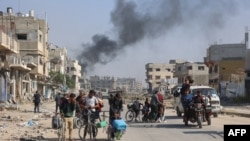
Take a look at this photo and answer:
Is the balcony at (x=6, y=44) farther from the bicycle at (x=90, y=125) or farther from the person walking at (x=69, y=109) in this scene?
the person walking at (x=69, y=109)

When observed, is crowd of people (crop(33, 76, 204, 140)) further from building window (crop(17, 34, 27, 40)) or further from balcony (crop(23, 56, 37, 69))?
building window (crop(17, 34, 27, 40))

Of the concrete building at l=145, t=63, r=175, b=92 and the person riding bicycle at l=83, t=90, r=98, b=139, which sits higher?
the concrete building at l=145, t=63, r=175, b=92

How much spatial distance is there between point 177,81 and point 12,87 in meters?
72.4

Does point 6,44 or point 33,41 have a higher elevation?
point 33,41

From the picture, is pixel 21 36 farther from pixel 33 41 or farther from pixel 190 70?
pixel 190 70

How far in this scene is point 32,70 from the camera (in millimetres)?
70375

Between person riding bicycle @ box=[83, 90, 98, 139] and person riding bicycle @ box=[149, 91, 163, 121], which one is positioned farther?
person riding bicycle @ box=[149, 91, 163, 121]

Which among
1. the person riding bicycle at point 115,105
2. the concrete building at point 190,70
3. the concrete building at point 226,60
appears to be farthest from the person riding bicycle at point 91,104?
the concrete building at point 190,70

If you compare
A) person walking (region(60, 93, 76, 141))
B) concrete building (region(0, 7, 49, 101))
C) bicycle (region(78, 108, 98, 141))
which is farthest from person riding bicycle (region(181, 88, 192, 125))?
concrete building (region(0, 7, 49, 101))

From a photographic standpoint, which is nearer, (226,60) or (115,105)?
(115,105)

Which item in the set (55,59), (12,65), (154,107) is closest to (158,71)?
(55,59)

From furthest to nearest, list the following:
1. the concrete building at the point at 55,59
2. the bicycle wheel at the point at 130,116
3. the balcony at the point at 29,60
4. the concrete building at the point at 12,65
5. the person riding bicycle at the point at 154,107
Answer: the concrete building at the point at 55,59, the balcony at the point at 29,60, the concrete building at the point at 12,65, the bicycle wheel at the point at 130,116, the person riding bicycle at the point at 154,107

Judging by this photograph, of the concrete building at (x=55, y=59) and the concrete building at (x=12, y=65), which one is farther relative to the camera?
the concrete building at (x=55, y=59)

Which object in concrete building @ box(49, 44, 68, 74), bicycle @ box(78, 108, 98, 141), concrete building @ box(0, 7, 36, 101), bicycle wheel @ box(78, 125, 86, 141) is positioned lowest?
bicycle wheel @ box(78, 125, 86, 141)
